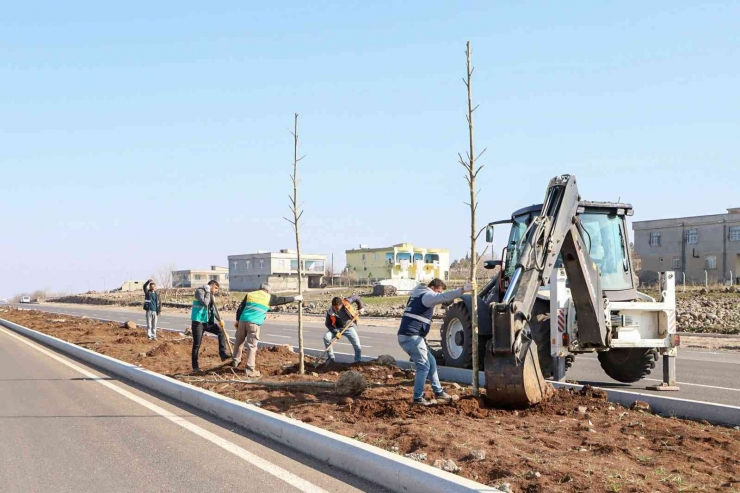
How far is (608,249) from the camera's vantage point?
1232 centimetres

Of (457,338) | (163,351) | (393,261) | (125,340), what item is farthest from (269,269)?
(457,338)

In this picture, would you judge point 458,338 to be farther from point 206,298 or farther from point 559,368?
point 206,298

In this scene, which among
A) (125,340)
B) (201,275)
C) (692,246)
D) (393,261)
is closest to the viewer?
(125,340)

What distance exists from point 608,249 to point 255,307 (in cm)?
606

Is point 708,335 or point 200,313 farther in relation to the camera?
point 708,335

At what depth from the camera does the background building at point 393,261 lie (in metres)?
86.9

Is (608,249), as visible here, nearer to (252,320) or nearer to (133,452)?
(252,320)

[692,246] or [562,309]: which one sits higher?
[692,246]

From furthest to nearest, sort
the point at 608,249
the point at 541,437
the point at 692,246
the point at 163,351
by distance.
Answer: the point at 692,246, the point at 163,351, the point at 608,249, the point at 541,437

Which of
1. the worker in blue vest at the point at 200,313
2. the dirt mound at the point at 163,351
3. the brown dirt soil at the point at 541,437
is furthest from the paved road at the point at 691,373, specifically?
the worker in blue vest at the point at 200,313

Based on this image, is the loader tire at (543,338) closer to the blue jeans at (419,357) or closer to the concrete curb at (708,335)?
the blue jeans at (419,357)

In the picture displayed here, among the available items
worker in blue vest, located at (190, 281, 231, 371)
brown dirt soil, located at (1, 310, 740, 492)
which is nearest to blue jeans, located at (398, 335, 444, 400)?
brown dirt soil, located at (1, 310, 740, 492)

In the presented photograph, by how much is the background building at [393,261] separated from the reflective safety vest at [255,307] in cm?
7196

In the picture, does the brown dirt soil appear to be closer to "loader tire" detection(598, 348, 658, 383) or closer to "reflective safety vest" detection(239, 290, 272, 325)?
"reflective safety vest" detection(239, 290, 272, 325)
